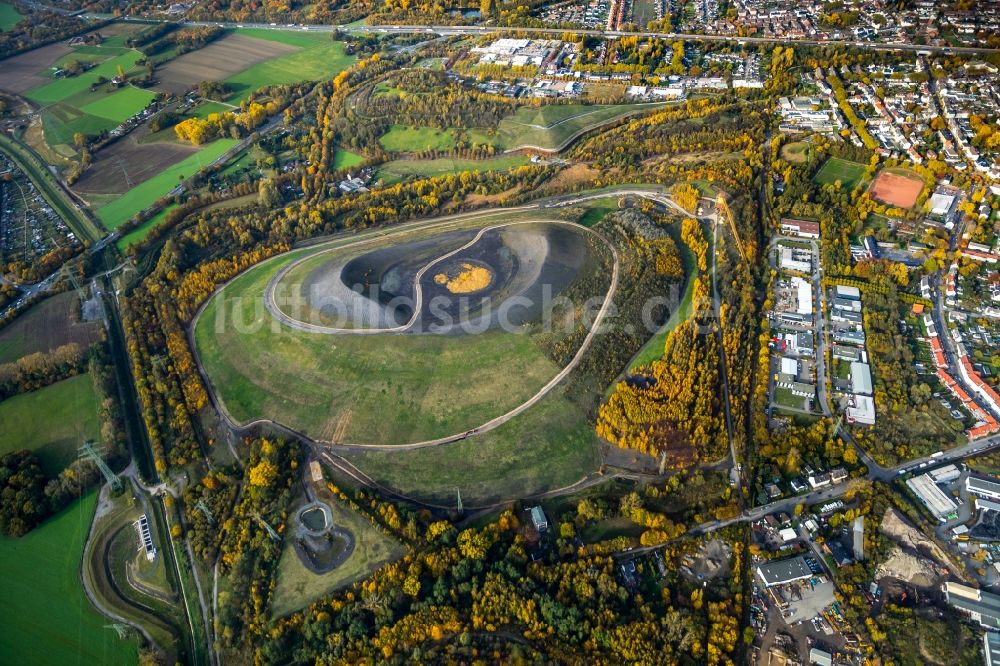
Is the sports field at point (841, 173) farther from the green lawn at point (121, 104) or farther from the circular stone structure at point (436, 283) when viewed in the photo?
the green lawn at point (121, 104)

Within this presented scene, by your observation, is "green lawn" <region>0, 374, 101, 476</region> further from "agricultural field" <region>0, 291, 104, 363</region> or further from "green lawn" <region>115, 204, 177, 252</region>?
"green lawn" <region>115, 204, 177, 252</region>

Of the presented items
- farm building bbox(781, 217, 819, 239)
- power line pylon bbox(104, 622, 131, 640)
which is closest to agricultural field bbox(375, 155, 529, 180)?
farm building bbox(781, 217, 819, 239)

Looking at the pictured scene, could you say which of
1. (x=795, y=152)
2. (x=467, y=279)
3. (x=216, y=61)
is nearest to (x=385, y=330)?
(x=467, y=279)

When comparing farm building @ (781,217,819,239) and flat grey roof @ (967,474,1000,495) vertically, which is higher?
farm building @ (781,217,819,239)

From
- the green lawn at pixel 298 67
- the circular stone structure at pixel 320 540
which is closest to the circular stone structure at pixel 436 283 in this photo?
the circular stone structure at pixel 320 540

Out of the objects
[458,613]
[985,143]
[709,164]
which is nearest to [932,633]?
[458,613]

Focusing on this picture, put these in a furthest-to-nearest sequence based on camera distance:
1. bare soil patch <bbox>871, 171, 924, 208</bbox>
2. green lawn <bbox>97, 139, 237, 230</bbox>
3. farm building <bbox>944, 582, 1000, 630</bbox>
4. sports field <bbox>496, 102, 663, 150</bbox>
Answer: sports field <bbox>496, 102, 663, 150</bbox>
green lawn <bbox>97, 139, 237, 230</bbox>
bare soil patch <bbox>871, 171, 924, 208</bbox>
farm building <bbox>944, 582, 1000, 630</bbox>
